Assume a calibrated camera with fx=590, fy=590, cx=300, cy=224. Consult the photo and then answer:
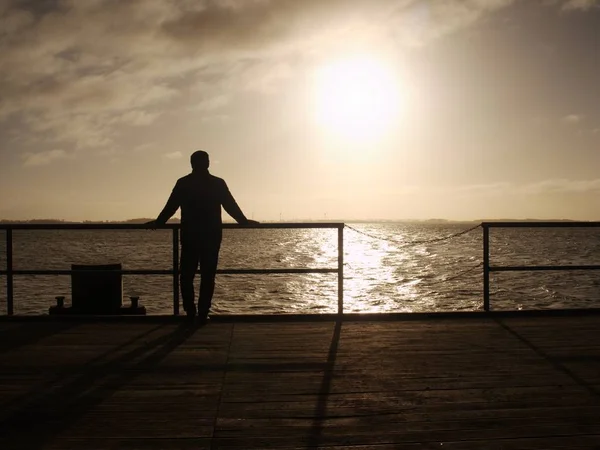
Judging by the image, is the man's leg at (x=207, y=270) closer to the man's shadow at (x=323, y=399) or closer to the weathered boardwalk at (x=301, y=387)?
the weathered boardwalk at (x=301, y=387)

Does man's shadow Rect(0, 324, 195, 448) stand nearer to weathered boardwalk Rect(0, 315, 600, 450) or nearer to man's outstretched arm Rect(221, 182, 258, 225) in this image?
weathered boardwalk Rect(0, 315, 600, 450)

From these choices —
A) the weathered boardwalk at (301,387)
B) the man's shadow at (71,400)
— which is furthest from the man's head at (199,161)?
the man's shadow at (71,400)

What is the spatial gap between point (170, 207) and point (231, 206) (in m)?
0.63

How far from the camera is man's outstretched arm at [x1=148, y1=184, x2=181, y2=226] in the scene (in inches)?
241

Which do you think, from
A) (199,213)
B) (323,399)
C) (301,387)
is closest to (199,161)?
(199,213)

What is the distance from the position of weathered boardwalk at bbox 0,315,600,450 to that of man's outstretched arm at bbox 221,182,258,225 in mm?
1150

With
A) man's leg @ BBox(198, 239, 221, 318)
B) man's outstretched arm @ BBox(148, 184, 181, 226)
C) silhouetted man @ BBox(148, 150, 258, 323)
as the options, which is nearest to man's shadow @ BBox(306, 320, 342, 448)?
man's leg @ BBox(198, 239, 221, 318)

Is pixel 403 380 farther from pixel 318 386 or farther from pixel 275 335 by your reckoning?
pixel 275 335

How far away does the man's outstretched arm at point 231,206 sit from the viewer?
6172 mm

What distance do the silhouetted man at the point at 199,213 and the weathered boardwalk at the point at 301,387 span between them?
0.68 meters

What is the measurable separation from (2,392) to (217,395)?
1.38 meters

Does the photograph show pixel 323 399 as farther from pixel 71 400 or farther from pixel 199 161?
pixel 199 161

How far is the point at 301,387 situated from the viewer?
3.89 metres

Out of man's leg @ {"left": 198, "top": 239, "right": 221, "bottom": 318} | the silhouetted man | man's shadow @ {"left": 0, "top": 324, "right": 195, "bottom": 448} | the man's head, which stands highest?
the man's head
